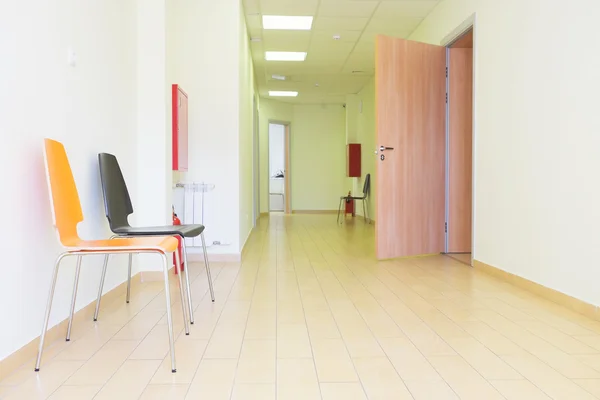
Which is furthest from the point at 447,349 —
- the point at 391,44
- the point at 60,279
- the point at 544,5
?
the point at 391,44

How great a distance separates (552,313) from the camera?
283cm

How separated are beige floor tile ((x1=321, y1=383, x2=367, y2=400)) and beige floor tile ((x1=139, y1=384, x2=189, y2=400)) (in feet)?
1.61

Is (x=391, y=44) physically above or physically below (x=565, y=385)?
above

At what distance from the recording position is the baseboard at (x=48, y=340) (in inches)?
74.3

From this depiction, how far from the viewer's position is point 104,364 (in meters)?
2.01

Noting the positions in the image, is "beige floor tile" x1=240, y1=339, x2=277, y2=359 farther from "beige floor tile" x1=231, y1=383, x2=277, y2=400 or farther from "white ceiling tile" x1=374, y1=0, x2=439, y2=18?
"white ceiling tile" x1=374, y1=0, x2=439, y2=18

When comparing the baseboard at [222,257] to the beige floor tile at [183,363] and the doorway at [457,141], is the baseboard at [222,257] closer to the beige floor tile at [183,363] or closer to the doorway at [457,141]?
the doorway at [457,141]

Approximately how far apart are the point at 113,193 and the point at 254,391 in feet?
5.17

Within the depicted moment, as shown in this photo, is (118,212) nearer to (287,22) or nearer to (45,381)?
(45,381)

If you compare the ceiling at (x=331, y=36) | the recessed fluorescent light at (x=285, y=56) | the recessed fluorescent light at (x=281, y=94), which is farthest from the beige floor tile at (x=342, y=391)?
the recessed fluorescent light at (x=281, y=94)

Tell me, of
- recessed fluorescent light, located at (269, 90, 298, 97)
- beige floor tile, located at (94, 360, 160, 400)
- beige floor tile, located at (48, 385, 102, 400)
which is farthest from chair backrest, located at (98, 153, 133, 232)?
recessed fluorescent light, located at (269, 90, 298, 97)

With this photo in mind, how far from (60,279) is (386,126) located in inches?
130

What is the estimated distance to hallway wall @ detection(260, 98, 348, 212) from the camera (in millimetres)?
12742

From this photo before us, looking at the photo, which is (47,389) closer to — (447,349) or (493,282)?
(447,349)
